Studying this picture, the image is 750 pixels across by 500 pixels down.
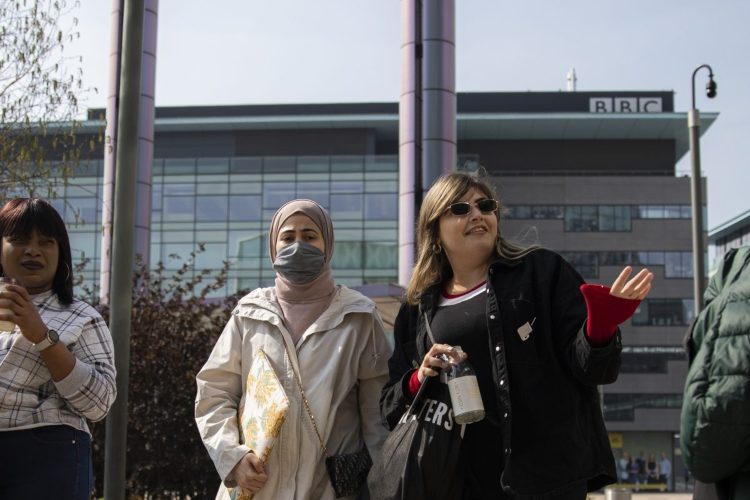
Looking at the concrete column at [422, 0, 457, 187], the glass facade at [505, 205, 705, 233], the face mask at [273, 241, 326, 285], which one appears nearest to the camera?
the face mask at [273, 241, 326, 285]

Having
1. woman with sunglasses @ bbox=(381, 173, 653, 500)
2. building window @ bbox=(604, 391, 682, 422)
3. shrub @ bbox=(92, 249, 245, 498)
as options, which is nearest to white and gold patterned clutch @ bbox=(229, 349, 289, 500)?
woman with sunglasses @ bbox=(381, 173, 653, 500)

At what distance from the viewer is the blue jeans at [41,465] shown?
3.70 meters

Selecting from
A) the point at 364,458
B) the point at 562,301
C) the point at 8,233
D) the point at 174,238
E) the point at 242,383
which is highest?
the point at 174,238

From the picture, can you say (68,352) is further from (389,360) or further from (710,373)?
(710,373)

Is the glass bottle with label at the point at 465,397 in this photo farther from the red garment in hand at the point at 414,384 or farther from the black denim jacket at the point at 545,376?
the red garment in hand at the point at 414,384

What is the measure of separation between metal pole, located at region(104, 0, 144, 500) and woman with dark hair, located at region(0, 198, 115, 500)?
249 cm

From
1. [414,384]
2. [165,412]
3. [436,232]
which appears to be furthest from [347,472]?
[165,412]

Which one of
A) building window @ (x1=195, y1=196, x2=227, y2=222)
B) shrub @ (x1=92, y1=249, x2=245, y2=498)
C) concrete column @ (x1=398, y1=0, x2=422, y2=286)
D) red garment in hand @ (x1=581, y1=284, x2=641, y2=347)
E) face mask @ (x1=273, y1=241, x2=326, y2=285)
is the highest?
building window @ (x1=195, y1=196, x2=227, y2=222)

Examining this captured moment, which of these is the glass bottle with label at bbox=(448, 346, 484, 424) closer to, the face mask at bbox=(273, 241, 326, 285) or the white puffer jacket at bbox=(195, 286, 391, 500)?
the white puffer jacket at bbox=(195, 286, 391, 500)

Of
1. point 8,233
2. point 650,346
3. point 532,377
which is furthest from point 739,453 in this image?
point 650,346

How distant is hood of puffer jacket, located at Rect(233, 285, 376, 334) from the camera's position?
4.37m

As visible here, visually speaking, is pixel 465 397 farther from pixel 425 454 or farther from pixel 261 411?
pixel 261 411

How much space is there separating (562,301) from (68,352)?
1.86m

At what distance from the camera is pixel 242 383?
→ 14.4 feet
